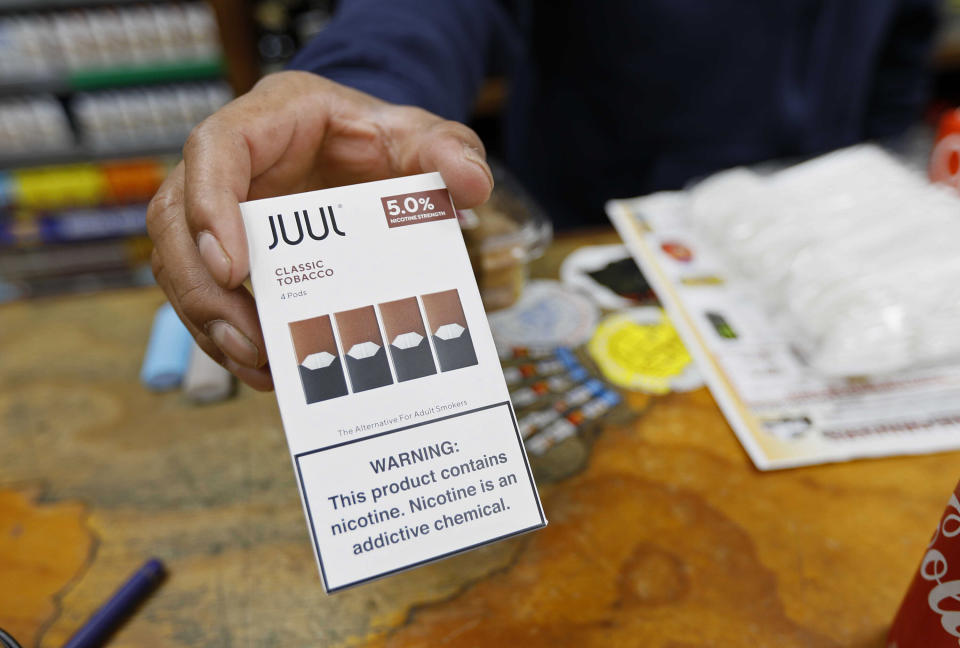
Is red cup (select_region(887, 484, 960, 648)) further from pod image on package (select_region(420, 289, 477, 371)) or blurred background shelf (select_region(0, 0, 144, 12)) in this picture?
blurred background shelf (select_region(0, 0, 144, 12))

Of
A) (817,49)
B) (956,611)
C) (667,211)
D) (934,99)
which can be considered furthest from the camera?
(934,99)

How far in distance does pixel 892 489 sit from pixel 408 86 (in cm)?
56

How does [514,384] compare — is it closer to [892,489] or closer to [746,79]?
[892,489]

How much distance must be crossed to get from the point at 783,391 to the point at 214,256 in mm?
499

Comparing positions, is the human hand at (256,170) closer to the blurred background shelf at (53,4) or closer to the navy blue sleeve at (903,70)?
the navy blue sleeve at (903,70)

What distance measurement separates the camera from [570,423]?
0.56 metres

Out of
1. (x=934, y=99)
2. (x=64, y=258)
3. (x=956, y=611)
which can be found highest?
(x=956, y=611)

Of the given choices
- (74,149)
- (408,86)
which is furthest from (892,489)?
Answer: (74,149)

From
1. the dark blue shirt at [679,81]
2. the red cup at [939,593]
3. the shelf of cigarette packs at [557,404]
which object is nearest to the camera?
the red cup at [939,593]

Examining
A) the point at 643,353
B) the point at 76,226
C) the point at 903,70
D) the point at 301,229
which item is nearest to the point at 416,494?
the point at 301,229

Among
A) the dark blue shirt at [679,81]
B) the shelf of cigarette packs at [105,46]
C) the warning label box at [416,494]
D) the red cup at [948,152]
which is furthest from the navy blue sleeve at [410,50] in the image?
the shelf of cigarette packs at [105,46]

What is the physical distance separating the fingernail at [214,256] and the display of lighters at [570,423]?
0.96ft

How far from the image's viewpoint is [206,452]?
544mm

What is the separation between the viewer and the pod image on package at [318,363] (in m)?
0.34
